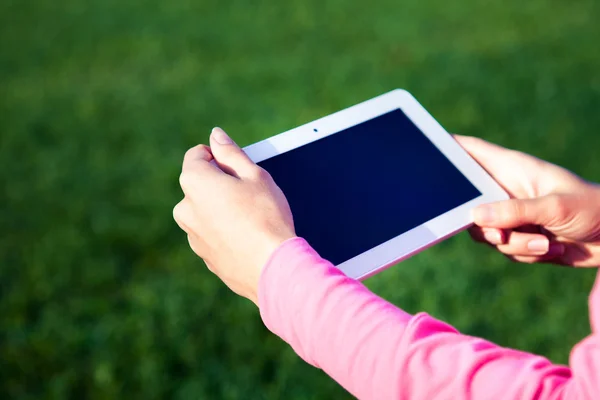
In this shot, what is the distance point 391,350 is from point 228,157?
51cm

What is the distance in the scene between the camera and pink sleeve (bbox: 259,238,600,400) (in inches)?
36.0

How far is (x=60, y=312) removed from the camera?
2.32 metres

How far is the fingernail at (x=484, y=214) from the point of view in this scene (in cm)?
143

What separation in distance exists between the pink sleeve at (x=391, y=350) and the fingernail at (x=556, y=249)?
629 millimetres

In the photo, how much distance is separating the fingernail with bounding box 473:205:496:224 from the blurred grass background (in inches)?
36.5

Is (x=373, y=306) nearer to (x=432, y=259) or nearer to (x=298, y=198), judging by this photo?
(x=298, y=198)

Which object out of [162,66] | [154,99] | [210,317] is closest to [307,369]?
[210,317]

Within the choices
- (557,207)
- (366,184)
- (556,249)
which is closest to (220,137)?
(366,184)

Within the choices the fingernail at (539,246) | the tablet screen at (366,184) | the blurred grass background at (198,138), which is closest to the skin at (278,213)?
the fingernail at (539,246)

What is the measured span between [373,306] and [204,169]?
16.6 inches

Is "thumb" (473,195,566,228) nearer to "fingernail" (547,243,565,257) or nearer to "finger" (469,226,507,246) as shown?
"finger" (469,226,507,246)

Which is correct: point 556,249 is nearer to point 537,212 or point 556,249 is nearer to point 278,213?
point 537,212

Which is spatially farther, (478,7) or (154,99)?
(478,7)

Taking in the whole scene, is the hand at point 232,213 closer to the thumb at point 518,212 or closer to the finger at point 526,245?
the thumb at point 518,212
